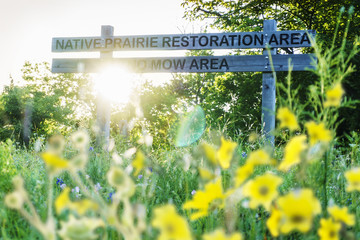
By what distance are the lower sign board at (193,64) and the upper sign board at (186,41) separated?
186 millimetres

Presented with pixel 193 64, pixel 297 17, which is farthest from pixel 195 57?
pixel 297 17

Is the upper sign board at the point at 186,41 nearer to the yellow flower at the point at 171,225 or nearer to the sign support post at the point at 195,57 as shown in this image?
the sign support post at the point at 195,57

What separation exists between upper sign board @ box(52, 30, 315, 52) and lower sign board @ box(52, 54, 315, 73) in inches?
7.3

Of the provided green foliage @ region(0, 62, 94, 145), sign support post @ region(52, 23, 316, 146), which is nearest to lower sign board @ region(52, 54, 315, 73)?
sign support post @ region(52, 23, 316, 146)

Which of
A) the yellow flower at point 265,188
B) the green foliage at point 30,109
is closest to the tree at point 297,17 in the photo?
the yellow flower at point 265,188

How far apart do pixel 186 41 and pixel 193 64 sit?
41 centimetres

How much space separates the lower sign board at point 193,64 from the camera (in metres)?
4.98

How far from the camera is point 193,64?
5.36m

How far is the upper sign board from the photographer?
5043 mm

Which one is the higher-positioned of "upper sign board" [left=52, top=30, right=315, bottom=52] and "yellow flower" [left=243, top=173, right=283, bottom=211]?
"upper sign board" [left=52, top=30, right=315, bottom=52]

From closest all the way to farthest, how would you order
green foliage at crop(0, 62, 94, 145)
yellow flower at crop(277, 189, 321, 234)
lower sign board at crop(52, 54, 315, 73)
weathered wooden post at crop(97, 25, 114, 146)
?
yellow flower at crop(277, 189, 321, 234)
lower sign board at crop(52, 54, 315, 73)
weathered wooden post at crop(97, 25, 114, 146)
green foliage at crop(0, 62, 94, 145)

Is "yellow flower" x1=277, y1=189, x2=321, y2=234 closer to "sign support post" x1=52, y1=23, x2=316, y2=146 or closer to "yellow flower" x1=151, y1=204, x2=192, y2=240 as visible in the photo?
"yellow flower" x1=151, y1=204, x2=192, y2=240

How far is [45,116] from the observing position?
2389cm

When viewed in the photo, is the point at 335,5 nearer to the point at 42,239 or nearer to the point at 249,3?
the point at 249,3
